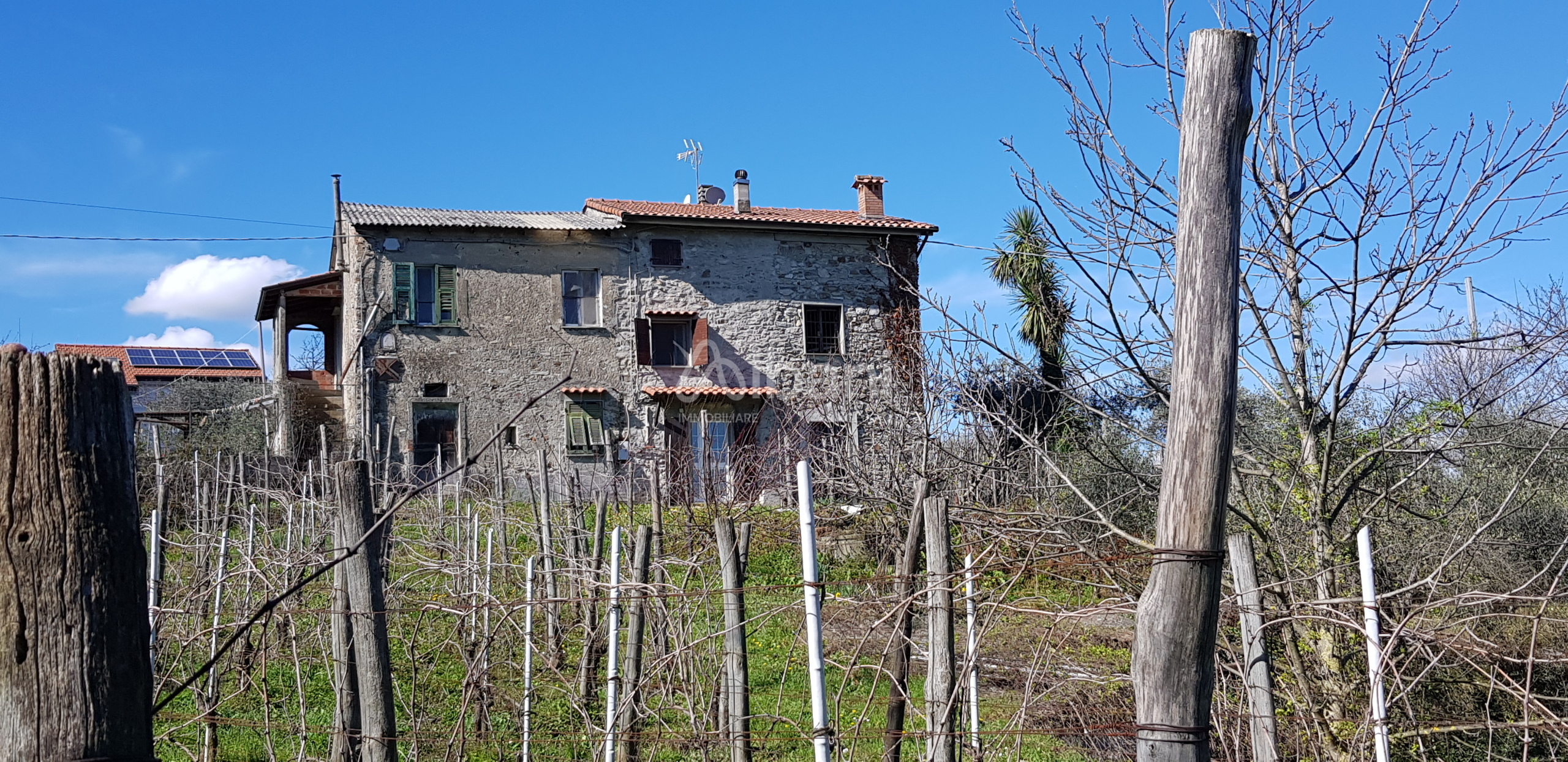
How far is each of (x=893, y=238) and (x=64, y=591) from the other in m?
24.0

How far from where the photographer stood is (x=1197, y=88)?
304cm

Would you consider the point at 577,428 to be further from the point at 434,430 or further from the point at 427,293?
the point at 427,293

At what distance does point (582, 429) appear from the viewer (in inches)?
912

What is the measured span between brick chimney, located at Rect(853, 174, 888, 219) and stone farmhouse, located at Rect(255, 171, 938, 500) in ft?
1.42

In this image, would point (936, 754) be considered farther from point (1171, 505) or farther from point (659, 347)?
point (659, 347)

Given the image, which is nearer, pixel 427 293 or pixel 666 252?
pixel 427 293

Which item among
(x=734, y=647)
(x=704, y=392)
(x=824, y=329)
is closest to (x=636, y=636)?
(x=734, y=647)

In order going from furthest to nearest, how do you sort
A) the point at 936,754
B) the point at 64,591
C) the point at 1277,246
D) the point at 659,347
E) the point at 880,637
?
the point at 659,347 < the point at 880,637 < the point at 1277,246 < the point at 936,754 < the point at 64,591

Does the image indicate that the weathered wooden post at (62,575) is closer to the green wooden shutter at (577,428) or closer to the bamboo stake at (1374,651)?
the bamboo stake at (1374,651)

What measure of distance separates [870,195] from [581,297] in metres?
7.37

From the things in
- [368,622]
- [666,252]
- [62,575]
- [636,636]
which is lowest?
[636,636]

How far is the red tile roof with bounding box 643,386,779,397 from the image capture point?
76.9ft

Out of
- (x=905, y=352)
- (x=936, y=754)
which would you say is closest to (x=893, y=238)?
(x=905, y=352)

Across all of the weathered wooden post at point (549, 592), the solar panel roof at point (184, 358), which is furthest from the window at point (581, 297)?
the weathered wooden post at point (549, 592)
